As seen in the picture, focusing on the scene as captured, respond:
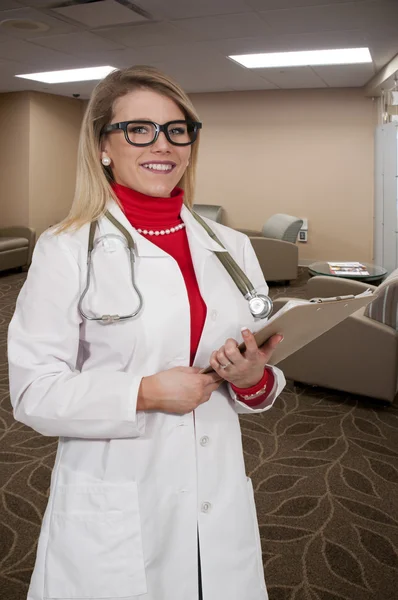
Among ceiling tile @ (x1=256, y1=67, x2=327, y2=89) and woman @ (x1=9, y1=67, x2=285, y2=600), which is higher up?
ceiling tile @ (x1=256, y1=67, x2=327, y2=89)

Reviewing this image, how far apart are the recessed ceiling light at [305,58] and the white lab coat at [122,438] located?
6.27 meters

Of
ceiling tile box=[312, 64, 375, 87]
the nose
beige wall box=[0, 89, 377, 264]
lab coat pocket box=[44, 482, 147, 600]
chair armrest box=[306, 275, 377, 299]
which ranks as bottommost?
lab coat pocket box=[44, 482, 147, 600]

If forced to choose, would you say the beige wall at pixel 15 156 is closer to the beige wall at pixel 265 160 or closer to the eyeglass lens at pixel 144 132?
the beige wall at pixel 265 160

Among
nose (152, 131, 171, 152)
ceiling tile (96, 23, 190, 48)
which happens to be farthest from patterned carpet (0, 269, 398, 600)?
ceiling tile (96, 23, 190, 48)

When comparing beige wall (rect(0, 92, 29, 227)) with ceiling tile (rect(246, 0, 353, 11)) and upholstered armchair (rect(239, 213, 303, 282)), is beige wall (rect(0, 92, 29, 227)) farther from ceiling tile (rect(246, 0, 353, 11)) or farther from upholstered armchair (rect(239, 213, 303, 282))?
ceiling tile (rect(246, 0, 353, 11))

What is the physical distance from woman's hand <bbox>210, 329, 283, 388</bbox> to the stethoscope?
0.13 metres

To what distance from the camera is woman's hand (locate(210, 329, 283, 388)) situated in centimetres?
124

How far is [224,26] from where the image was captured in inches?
222

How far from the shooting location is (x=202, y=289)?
1.44 m

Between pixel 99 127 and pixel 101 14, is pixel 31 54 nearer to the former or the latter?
pixel 101 14

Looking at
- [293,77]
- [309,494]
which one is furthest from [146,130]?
[293,77]

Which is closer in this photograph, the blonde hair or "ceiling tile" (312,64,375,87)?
the blonde hair

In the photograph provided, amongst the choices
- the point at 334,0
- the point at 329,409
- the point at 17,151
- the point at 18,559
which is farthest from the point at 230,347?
the point at 17,151

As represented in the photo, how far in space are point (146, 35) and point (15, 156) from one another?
5529mm
